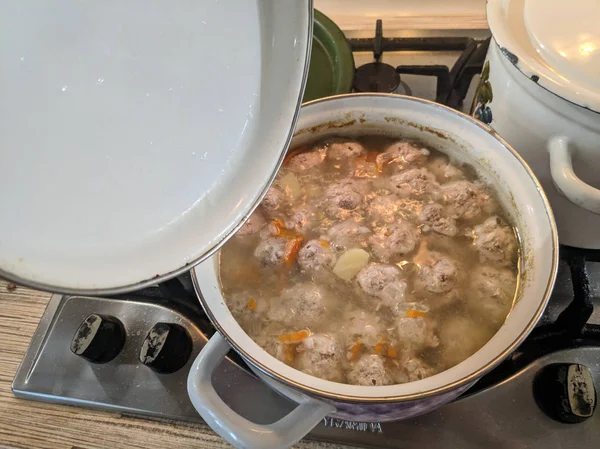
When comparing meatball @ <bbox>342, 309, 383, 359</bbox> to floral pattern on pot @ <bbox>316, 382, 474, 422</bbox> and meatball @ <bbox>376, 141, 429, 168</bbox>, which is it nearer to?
floral pattern on pot @ <bbox>316, 382, 474, 422</bbox>

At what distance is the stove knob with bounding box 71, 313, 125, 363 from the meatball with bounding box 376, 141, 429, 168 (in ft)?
1.77

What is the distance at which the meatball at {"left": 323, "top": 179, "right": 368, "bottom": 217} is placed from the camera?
80cm

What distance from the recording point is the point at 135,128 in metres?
0.44

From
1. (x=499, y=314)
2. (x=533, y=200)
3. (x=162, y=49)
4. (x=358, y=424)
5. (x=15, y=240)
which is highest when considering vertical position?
(x=162, y=49)

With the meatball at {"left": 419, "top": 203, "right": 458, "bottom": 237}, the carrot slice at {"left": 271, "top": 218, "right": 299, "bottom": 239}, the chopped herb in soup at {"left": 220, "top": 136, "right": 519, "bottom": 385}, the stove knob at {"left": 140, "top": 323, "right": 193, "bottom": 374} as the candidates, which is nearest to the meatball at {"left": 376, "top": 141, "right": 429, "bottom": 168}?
the chopped herb in soup at {"left": 220, "top": 136, "right": 519, "bottom": 385}

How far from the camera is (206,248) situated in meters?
0.49

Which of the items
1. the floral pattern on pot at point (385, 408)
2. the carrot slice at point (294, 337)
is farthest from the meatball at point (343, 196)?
the floral pattern on pot at point (385, 408)

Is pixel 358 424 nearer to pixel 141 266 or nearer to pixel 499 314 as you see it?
pixel 499 314

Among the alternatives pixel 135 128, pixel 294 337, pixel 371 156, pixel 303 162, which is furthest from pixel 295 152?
pixel 135 128

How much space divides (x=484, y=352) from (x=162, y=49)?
48 cm

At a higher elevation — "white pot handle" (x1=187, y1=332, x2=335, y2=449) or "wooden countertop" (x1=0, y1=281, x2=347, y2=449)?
"white pot handle" (x1=187, y1=332, x2=335, y2=449)

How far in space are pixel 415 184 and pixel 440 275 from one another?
7.2 inches

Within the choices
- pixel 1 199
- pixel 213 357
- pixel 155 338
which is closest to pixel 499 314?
pixel 213 357

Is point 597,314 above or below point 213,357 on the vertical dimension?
below
